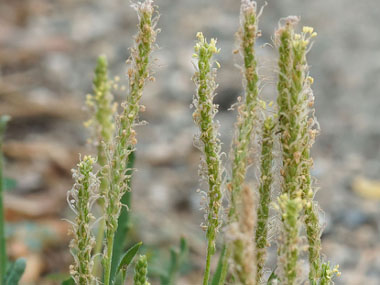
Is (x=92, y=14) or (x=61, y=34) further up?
(x=92, y=14)

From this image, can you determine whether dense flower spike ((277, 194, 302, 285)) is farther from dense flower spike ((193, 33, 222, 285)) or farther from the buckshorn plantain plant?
dense flower spike ((193, 33, 222, 285))

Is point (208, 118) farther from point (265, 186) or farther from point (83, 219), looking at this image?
point (83, 219)

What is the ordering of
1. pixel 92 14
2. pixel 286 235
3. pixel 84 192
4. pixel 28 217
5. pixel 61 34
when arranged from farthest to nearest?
1. pixel 92 14
2. pixel 61 34
3. pixel 28 217
4. pixel 84 192
5. pixel 286 235

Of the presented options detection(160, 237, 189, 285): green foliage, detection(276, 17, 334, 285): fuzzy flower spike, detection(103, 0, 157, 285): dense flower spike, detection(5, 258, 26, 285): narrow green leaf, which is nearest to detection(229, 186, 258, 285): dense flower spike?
detection(276, 17, 334, 285): fuzzy flower spike

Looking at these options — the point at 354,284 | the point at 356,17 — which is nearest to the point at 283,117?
the point at 354,284

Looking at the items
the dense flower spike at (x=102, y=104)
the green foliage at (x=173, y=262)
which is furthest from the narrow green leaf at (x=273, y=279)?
the green foliage at (x=173, y=262)

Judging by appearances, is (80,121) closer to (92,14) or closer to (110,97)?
(92,14)

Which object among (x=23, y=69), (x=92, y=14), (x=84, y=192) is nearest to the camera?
(x=84, y=192)

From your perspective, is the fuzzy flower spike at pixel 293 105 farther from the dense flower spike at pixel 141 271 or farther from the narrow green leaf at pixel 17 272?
the narrow green leaf at pixel 17 272
